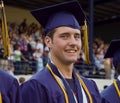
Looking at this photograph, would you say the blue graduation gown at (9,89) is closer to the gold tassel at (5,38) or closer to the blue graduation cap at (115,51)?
the gold tassel at (5,38)

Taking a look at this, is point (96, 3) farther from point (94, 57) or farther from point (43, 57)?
point (43, 57)

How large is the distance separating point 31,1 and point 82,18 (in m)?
13.1

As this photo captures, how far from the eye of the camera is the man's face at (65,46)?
11.0ft

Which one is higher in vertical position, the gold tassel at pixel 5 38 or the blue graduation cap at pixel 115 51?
the gold tassel at pixel 5 38

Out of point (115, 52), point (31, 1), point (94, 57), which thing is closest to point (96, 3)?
point (31, 1)

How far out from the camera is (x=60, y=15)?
3.71 m

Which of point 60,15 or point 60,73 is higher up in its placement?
point 60,15

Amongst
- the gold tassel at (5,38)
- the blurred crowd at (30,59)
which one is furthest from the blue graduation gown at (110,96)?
the blurred crowd at (30,59)

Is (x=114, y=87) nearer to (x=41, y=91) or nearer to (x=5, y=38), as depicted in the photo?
(x=41, y=91)

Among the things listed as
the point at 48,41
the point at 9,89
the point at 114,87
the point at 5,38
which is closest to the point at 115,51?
the point at 114,87

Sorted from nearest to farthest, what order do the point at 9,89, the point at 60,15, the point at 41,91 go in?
the point at 9,89, the point at 41,91, the point at 60,15

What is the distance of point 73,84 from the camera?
11.4 ft

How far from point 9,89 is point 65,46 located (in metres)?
0.61

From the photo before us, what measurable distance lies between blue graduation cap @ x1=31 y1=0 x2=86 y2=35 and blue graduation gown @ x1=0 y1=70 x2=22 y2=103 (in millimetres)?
646
